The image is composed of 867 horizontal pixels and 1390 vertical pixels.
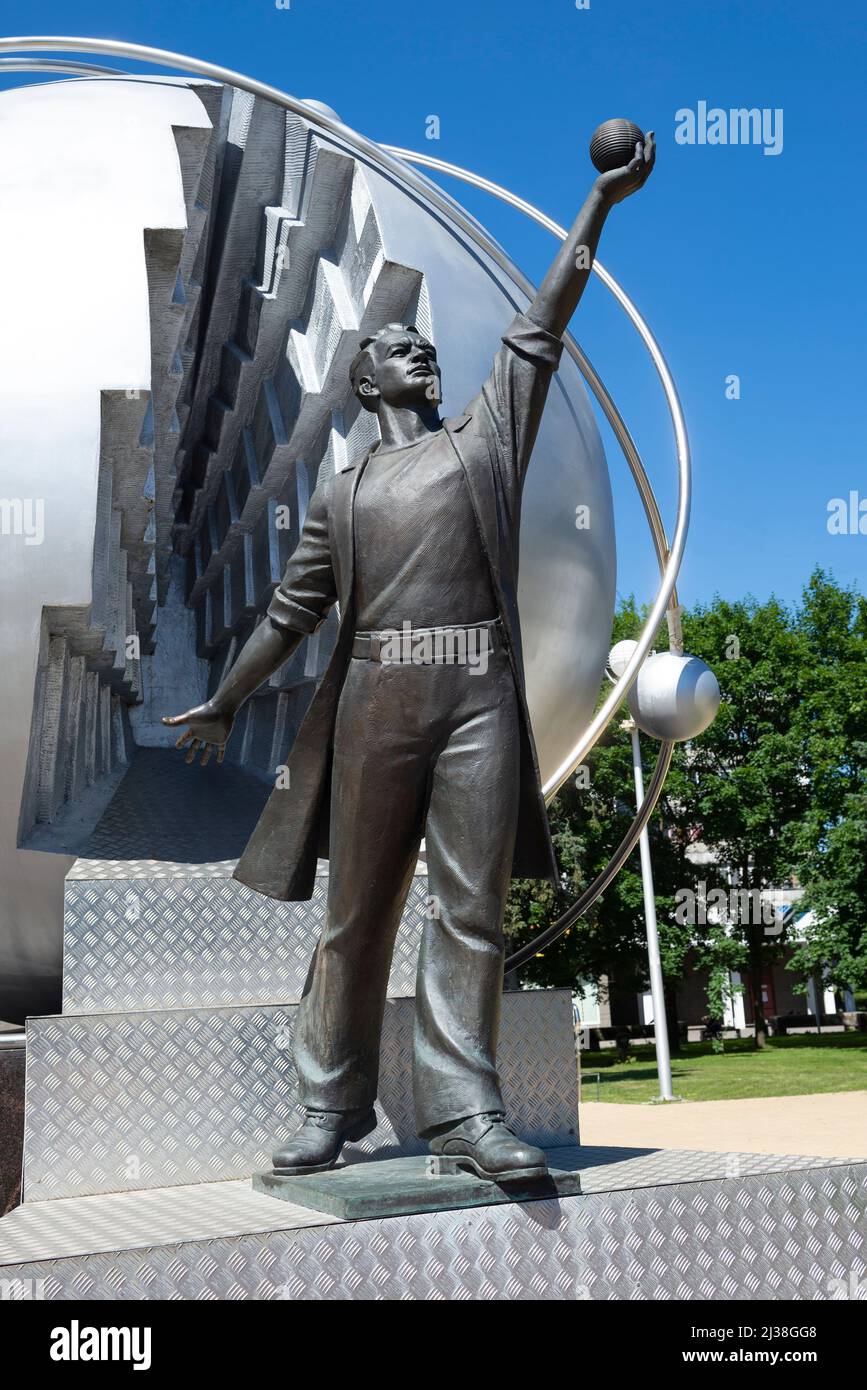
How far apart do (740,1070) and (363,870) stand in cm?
2166

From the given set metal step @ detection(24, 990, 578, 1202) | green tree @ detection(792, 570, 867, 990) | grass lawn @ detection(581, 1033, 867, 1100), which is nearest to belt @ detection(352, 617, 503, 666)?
metal step @ detection(24, 990, 578, 1202)

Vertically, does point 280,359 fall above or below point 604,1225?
above

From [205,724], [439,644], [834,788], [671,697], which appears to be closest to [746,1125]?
[671,697]

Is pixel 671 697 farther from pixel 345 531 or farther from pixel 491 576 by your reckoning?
pixel 345 531

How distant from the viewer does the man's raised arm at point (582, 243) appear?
3887 mm

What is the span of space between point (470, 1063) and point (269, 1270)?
31.0 inches

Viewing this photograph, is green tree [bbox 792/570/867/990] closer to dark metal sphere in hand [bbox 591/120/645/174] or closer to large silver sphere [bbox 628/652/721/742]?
large silver sphere [bbox 628/652/721/742]

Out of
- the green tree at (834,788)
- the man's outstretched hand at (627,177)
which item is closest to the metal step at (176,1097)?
the man's outstretched hand at (627,177)

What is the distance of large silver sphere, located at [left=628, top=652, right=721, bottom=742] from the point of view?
644cm

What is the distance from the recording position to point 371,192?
5.33 m

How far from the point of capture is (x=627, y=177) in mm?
3906
